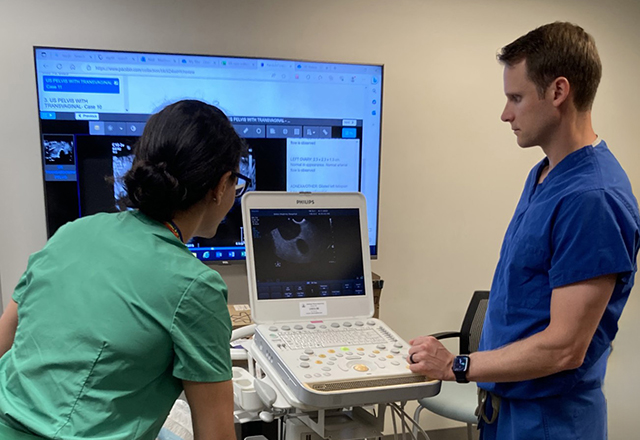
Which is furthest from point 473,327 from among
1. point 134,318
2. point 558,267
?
point 134,318

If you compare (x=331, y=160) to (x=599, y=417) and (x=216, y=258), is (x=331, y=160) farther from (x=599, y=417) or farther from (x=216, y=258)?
(x=599, y=417)

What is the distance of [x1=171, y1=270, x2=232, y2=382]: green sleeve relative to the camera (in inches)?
33.2

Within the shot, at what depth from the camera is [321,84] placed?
6.98ft

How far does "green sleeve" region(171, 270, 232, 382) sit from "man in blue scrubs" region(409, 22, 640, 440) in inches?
21.3

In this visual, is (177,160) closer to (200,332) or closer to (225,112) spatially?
(200,332)

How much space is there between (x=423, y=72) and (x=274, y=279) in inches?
55.3

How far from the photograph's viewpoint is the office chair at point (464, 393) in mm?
1997

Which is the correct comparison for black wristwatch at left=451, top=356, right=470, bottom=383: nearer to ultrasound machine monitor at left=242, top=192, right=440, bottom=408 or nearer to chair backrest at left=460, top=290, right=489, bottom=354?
ultrasound machine monitor at left=242, top=192, right=440, bottom=408

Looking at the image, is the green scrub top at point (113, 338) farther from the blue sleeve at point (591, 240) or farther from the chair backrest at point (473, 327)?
the chair backrest at point (473, 327)

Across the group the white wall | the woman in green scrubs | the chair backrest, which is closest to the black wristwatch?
the woman in green scrubs

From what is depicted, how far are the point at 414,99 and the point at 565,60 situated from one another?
1315 mm

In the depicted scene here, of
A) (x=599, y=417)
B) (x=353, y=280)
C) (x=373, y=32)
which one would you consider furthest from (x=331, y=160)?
(x=599, y=417)

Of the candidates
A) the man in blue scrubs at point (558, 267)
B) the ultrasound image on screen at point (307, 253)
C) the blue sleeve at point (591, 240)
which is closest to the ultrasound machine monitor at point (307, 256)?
the ultrasound image on screen at point (307, 253)

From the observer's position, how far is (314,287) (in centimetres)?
147
